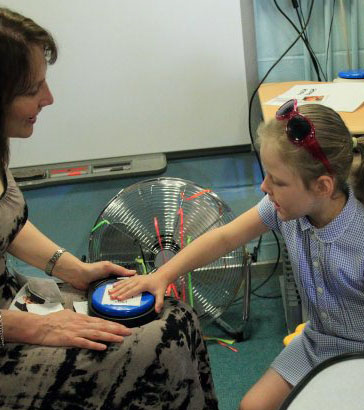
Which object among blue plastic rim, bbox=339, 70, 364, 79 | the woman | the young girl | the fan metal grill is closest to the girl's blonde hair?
the young girl

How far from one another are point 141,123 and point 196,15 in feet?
1.37

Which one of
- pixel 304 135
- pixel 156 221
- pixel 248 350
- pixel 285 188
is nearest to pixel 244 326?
pixel 248 350

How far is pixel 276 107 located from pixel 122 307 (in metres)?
0.81

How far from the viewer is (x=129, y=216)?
172 centimetres

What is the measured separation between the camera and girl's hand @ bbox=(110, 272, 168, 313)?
1210mm

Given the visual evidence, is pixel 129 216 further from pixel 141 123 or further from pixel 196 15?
pixel 196 15

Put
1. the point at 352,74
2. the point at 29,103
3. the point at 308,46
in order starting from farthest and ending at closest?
the point at 308,46, the point at 352,74, the point at 29,103

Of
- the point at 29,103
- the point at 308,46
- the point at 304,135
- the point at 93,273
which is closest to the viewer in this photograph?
the point at 304,135

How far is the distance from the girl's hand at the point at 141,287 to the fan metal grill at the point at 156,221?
42 cm

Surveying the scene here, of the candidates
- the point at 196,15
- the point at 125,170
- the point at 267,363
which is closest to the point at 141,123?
the point at 125,170

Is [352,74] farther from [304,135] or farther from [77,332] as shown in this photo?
[77,332]

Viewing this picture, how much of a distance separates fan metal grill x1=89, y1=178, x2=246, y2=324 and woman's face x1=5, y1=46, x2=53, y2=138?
0.52 metres

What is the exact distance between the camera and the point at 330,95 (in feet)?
5.49

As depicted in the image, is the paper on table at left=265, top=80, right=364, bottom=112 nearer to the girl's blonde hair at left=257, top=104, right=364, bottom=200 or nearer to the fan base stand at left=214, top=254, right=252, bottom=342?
the girl's blonde hair at left=257, top=104, right=364, bottom=200
